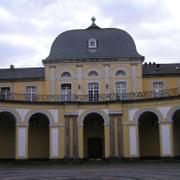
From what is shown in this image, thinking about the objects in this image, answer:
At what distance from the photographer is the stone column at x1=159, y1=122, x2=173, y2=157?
33969 mm

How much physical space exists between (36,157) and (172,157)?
14.3m

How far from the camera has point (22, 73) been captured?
44562mm

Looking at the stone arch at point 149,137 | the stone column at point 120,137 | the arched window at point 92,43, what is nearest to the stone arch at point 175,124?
the stone arch at point 149,137

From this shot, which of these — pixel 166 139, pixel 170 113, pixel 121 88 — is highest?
pixel 121 88

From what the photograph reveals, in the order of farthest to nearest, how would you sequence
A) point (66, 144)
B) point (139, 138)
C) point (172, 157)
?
1. point (139, 138)
2. point (66, 144)
3. point (172, 157)

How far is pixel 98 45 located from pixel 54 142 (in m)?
13.0

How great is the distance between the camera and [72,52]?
42.7 metres

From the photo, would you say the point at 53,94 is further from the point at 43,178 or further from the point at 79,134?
the point at 43,178

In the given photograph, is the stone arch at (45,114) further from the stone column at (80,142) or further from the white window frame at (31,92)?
the white window frame at (31,92)

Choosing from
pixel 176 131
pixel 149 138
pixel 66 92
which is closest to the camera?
pixel 176 131

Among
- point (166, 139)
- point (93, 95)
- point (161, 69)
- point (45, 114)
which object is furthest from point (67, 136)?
point (161, 69)

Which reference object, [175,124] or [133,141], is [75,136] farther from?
[175,124]

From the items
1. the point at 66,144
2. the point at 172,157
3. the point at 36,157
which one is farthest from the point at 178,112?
the point at 36,157

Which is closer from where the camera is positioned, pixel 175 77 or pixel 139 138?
pixel 139 138
